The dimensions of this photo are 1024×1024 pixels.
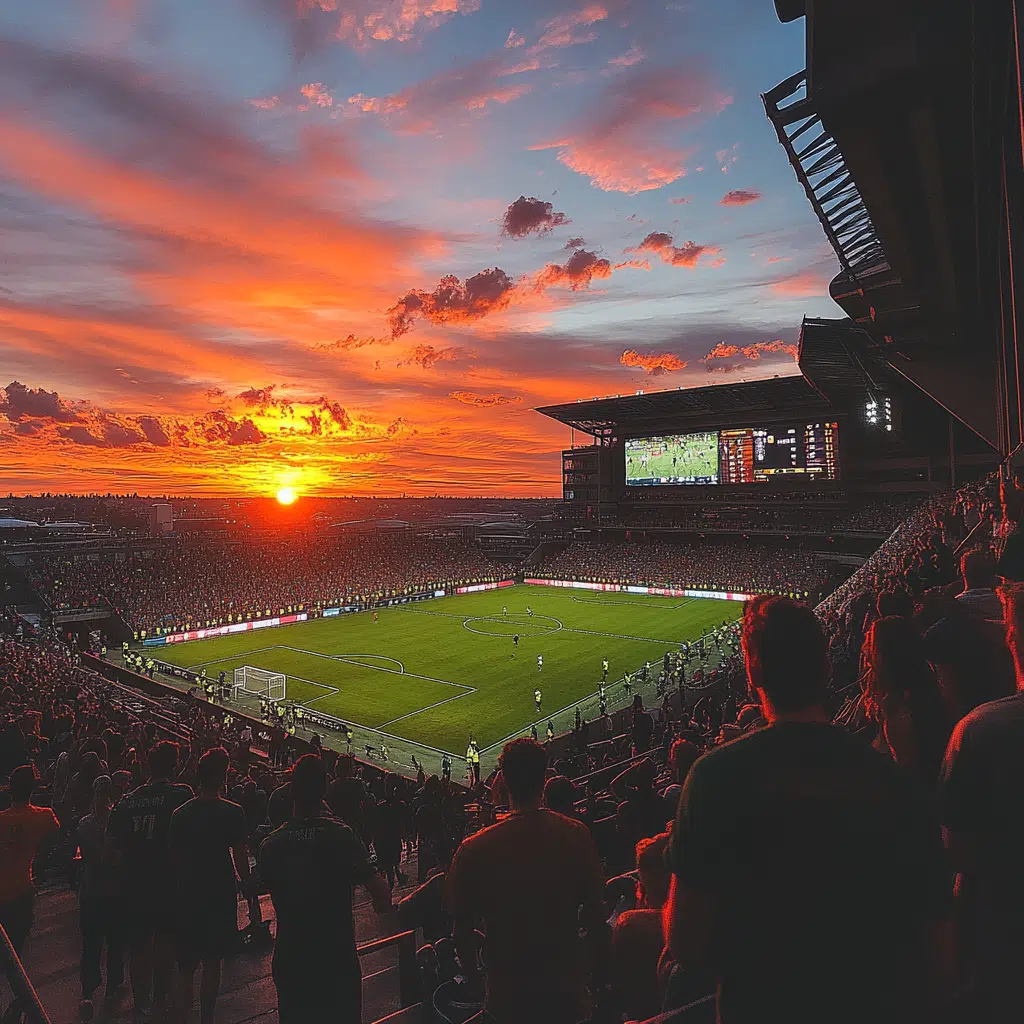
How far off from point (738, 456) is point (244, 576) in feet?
178

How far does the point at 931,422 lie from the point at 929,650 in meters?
72.3

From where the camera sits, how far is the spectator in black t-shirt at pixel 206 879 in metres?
4.73

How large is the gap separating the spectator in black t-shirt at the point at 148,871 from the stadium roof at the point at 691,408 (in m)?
70.5

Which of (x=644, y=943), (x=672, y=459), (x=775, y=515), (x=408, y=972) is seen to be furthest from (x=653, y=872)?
(x=672, y=459)

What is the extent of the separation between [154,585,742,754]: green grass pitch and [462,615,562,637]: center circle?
8 cm

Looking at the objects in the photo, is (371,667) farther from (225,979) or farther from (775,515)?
(775,515)

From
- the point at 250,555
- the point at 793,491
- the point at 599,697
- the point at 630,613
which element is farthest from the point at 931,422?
the point at 250,555

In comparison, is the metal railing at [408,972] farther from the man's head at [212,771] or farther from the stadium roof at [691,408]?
the stadium roof at [691,408]

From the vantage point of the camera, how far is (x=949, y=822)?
96.0 inches

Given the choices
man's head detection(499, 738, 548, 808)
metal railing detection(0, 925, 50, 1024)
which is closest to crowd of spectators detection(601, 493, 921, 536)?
man's head detection(499, 738, 548, 808)

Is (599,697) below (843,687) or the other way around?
below

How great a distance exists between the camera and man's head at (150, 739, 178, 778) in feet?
18.3

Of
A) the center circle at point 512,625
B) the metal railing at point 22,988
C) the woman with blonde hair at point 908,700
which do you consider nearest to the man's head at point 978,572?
the woman with blonde hair at point 908,700

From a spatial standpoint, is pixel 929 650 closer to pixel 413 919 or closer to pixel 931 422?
pixel 413 919
